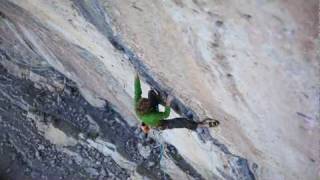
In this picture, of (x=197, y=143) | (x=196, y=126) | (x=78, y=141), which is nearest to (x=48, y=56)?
(x=78, y=141)

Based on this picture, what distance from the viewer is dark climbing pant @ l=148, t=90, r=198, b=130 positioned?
160 inches

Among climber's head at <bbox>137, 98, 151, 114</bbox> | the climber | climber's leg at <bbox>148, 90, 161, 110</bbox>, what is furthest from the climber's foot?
climber's head at <bbox>137, 98, 151, 114</bbox>

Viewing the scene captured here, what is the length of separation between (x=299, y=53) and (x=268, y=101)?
2.05ft

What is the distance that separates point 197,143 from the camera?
5172mm

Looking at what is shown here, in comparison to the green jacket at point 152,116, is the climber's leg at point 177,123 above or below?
below

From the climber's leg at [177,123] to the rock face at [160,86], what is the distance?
5.4 inches

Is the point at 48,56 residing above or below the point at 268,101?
below

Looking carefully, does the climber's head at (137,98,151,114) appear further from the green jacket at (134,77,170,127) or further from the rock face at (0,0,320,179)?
the rock face at (0,0,320,179)

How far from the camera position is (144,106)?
155 inches

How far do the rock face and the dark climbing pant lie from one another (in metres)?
0.15

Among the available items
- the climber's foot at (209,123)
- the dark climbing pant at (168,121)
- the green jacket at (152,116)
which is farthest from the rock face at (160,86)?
the green jacket at (152,116)

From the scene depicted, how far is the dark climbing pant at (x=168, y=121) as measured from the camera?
160 inches

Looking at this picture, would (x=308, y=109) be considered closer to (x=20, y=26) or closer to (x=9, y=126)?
(x=20, y=26)

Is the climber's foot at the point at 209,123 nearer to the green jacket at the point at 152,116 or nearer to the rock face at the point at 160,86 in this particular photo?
the rock face at the point at 160,86
